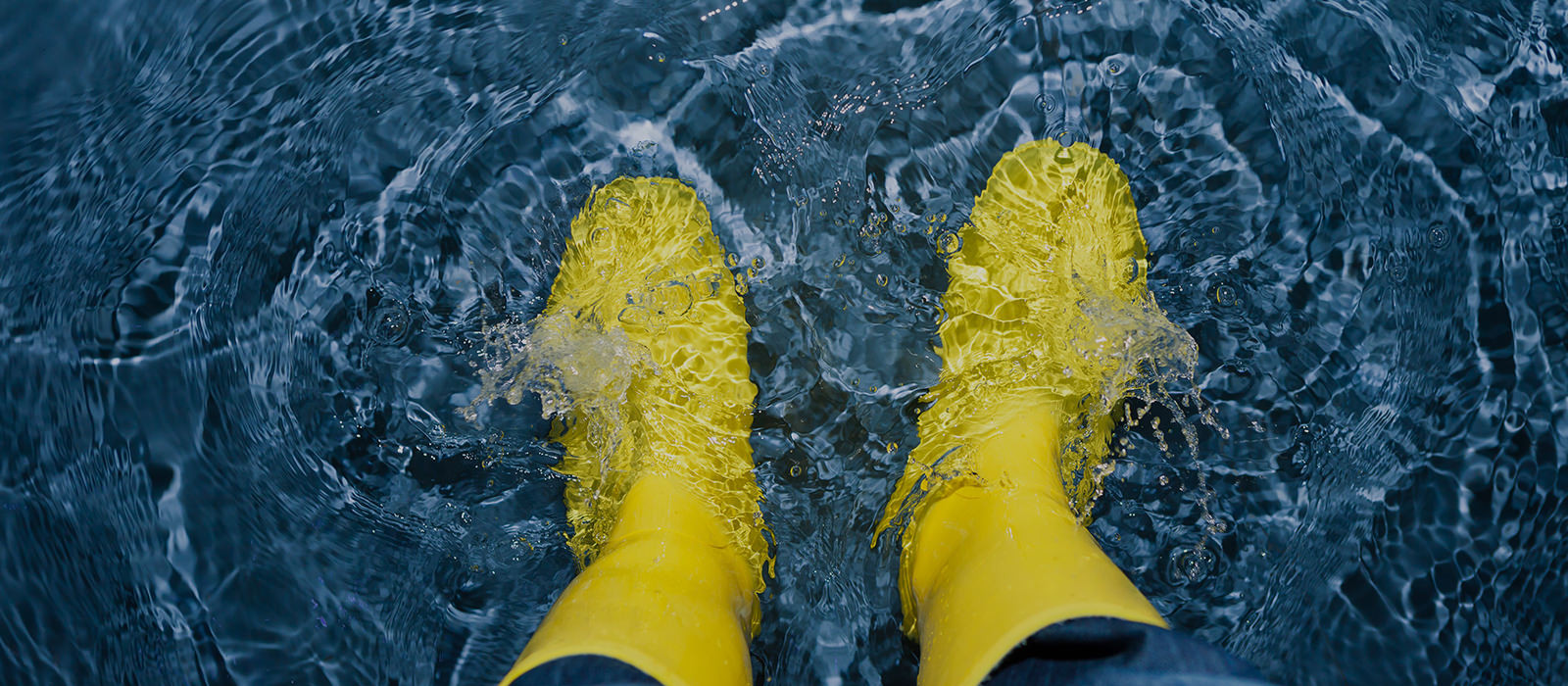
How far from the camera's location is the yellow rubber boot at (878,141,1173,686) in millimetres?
1063

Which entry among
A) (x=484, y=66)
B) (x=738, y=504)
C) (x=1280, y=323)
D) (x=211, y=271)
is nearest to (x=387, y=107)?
(x=484, y=66)

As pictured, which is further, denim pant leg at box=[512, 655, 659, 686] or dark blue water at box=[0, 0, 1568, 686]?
dark blue water at box=[0, 0, 1568, 686]

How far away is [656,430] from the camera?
1.43 m

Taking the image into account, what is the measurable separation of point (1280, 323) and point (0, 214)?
2.13m

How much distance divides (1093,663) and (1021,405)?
564mm

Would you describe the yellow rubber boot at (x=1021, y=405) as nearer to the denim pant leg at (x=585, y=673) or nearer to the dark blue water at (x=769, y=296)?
the dark blue water at (x=769, y=296)

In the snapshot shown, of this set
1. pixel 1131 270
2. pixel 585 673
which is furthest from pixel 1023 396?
pixel 585 673

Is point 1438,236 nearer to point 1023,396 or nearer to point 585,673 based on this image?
point 1023,396

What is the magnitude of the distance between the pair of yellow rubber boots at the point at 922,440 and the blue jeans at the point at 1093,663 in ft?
0.05

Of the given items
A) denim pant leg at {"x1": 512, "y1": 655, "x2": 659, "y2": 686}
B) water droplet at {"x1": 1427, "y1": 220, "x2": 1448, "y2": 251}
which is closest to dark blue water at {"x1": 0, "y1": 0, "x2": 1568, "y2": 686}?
water droplet at {"x1": 1427, "y1": 220, "x2": 1448, "y2": 251}

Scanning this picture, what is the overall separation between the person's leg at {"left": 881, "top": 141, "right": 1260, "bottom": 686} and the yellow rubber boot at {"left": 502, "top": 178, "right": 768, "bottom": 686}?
26 centimetres

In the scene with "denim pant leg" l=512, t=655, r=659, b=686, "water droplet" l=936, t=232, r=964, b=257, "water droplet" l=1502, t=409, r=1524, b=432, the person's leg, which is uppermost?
"denim pant leg" l=512, t=655, r=659, b=686

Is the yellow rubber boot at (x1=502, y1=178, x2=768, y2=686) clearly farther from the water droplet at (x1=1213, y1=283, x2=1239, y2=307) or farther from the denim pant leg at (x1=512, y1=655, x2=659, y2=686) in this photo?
the water droplet at (x1=1213, y1=283, x2=1239, y2=307)

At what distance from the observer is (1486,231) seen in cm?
155
